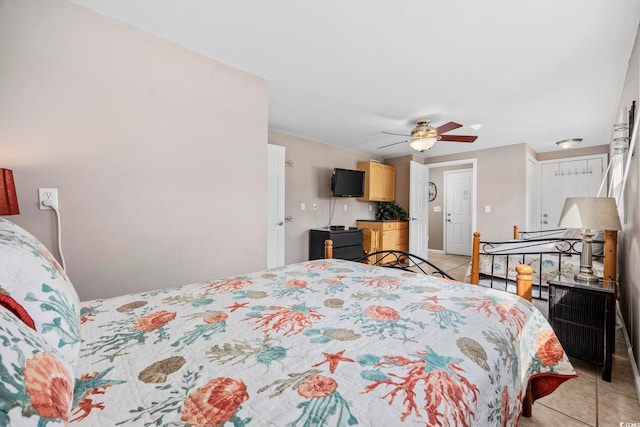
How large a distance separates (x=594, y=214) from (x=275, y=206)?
3.24 m

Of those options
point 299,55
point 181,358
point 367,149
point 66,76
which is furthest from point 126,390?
point 367,149

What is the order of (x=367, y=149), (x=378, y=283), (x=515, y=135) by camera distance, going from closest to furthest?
(x=378, y=283)
(x=515, y=135)
(x=367, y=149)

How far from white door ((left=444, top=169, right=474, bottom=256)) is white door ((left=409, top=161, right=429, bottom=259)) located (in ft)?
3.95

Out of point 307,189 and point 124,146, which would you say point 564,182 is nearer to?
point 307,189

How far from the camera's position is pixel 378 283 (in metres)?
1.60

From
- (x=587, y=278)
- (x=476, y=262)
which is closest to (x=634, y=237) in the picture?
(x=587, y=278)

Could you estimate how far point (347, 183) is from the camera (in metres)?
5.00

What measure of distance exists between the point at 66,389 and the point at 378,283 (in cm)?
135

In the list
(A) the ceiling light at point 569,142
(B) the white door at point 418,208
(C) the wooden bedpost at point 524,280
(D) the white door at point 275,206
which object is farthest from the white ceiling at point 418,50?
(B) the white door at point 418,208

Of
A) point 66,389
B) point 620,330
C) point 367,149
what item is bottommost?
point 620,330

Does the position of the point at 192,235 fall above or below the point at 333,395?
above

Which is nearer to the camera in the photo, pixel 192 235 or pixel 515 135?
pixel 192 235

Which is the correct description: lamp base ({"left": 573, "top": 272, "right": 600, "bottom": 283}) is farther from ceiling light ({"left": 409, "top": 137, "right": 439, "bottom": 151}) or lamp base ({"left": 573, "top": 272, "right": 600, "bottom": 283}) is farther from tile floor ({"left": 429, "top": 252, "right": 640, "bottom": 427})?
ceiling light ({"left": 409, "top": 137, "right": 439, "bottom": 151})

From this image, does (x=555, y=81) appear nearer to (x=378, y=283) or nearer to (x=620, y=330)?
(x=620, y=330)
